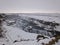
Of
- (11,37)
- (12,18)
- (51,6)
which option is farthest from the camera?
(51,6)

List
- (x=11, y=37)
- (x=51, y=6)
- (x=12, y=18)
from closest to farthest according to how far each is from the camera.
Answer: (x=11, y=37) < (x=12, y=18) < (x=51, y=6)

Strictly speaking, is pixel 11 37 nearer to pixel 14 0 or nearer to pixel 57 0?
pixel 14 0

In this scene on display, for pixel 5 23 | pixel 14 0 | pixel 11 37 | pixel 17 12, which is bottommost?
pixel 11 37

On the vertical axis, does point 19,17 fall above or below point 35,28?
above

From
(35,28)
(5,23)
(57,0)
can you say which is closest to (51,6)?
(57,0)

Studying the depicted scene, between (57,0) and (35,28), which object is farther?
(57,0)

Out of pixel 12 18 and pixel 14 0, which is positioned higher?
pixel 14 0


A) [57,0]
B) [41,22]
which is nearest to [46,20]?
[41,22]

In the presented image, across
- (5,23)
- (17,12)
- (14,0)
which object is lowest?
(5,23)

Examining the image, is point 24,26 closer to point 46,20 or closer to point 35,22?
point 35,22
